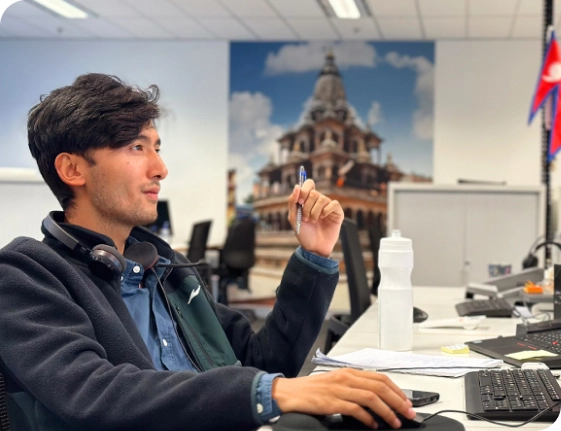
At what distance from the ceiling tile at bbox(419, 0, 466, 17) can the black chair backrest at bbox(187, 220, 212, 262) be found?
273 centimetres

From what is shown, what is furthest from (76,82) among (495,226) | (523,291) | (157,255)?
(495,226)

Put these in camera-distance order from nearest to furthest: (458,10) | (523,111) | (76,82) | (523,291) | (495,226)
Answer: (76,82) → (523,291) → (495,226) → (458,10) → (523,111)

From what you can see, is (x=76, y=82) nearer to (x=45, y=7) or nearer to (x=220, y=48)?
(x=45, y=7)

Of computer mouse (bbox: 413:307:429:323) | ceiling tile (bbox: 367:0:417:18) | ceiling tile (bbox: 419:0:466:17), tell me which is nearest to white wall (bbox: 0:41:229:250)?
ceiling tile (bbox: 367:0:417:18)

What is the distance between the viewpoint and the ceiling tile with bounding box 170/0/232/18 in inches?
237

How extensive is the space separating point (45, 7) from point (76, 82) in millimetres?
5669

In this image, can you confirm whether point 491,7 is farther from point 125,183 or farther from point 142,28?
point 125,183

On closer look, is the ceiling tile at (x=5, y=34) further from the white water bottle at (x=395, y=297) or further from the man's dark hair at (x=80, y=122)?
the white water bottle at (x=395, y=297)

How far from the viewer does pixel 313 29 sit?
6793mm

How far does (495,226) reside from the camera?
15.9 ft

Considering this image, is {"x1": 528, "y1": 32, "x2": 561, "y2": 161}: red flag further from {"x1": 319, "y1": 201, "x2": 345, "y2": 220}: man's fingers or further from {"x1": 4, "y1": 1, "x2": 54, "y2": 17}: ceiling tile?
{"x1": 4, "y1": 1, "x2": 54, "y2": 17}: ceiling tile

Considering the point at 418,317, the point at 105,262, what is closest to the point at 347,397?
the point at 105,262

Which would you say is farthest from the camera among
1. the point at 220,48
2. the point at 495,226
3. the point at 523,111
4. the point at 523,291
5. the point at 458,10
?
the point at 220,48

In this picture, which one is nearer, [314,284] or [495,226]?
[314,284]
